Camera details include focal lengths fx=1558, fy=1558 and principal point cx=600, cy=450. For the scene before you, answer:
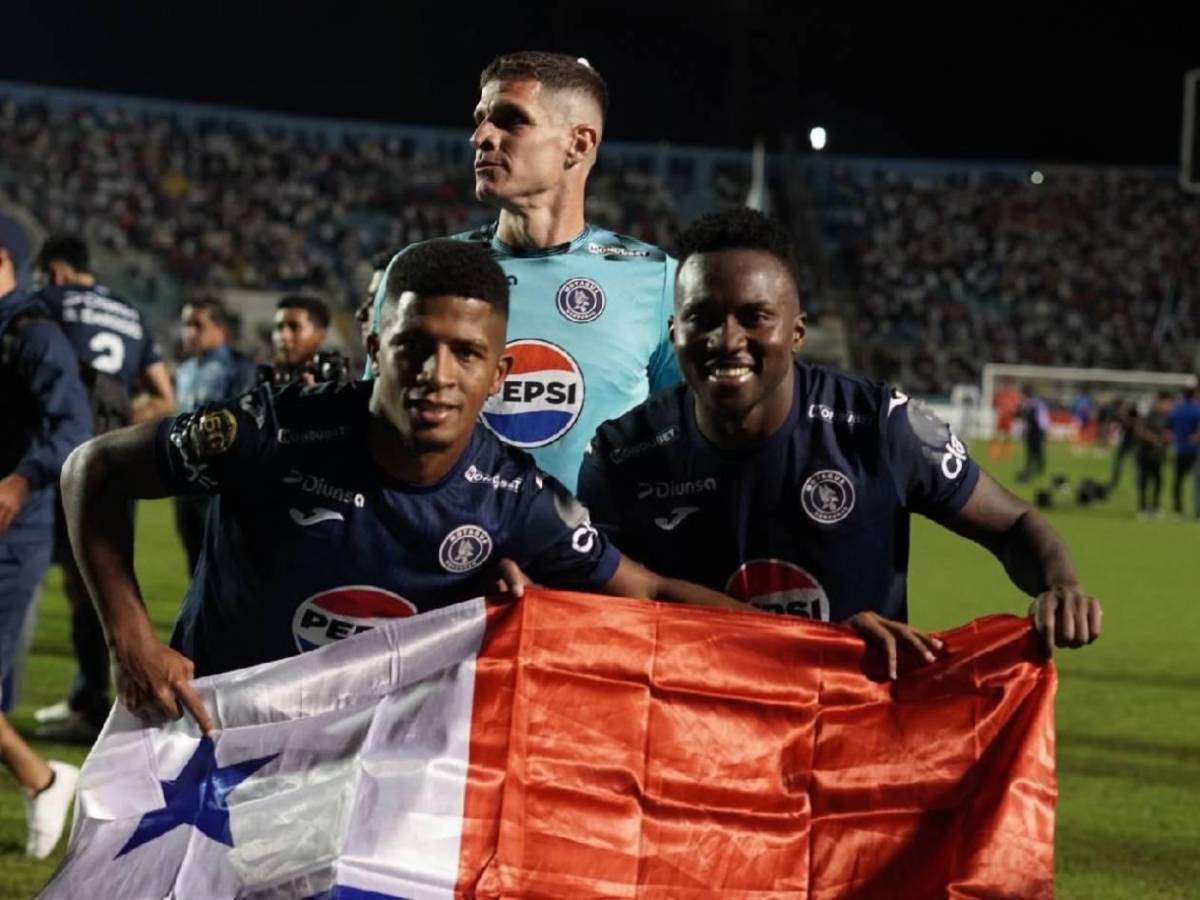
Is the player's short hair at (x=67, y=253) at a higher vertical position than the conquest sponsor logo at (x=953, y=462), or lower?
higher

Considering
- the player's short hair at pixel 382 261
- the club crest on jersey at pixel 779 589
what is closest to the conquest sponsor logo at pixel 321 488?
the club crest on jersey at pixel 779 589

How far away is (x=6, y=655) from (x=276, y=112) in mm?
46329

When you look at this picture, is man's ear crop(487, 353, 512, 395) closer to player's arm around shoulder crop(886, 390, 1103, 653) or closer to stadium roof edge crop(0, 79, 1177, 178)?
player's arm around shoulder crop(886, 390, 1103, 653)

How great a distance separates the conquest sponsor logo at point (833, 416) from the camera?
12.2ft

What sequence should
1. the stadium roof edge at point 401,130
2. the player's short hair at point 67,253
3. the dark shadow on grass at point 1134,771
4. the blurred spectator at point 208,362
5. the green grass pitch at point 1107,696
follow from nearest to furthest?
the green grass pitch at point 1107,696
the dark shadow on grass at point 1134,771
the player's short hair at point 67,253
the blurred spectator at point 208,362
the stadium roof edge at point 401,130

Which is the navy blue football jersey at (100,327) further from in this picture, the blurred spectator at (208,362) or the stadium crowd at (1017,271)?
the stadium crowd at (1017,271)

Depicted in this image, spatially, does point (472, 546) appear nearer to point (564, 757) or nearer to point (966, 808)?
point (564, 757)

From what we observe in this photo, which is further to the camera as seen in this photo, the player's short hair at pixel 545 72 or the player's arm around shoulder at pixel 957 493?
the player's short hair at pixel 545 72

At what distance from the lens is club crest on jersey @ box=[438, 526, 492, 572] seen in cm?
342

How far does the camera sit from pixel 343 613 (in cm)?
346

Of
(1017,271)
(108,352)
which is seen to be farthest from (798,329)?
(1017,271)

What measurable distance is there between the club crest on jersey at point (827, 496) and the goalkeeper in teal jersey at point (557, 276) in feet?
2.72

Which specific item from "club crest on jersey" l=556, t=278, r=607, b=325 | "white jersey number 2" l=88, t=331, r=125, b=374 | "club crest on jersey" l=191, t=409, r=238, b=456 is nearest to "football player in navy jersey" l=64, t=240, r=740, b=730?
"club crest on jersey" l=191, t=409, r=238, b=456

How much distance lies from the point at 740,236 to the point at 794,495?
622mm
